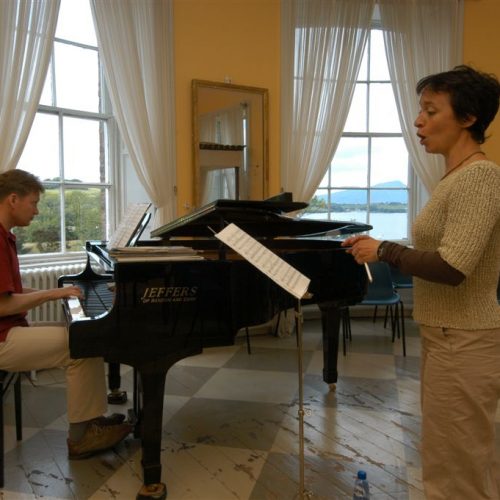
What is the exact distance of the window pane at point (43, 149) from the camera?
12.2 ft

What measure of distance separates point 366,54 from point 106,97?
8.85 feet

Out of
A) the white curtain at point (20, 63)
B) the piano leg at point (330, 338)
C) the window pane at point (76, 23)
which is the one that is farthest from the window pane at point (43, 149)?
the piano leg at point (330, 338)

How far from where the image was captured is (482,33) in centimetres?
470

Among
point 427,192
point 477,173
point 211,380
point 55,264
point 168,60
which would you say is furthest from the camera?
point 427,192

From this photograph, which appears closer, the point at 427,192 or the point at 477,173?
the point at 477,173

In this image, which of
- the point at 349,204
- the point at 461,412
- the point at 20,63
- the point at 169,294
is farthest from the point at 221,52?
the point at 461,412

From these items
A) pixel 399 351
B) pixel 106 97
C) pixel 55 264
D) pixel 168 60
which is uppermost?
pixel 168 60

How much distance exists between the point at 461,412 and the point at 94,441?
5.53 ft

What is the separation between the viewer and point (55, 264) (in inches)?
148

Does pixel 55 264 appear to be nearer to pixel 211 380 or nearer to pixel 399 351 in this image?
pixel 211 380

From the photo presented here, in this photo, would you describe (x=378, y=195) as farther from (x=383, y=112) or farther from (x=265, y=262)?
(x=265, y=262)

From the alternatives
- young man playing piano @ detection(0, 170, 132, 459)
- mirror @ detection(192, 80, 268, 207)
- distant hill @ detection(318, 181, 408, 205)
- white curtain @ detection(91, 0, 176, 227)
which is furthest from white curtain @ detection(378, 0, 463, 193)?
young man playing piano @ detection(0, 170, 132, 459)

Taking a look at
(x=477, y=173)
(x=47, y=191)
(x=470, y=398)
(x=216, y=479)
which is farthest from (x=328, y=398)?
(x=47, y=191)

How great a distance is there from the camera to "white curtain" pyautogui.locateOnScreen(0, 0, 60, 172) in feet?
10.5
